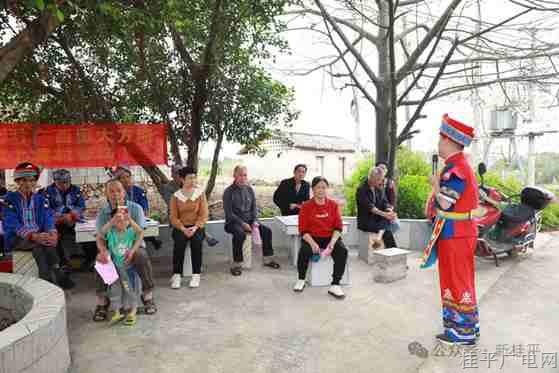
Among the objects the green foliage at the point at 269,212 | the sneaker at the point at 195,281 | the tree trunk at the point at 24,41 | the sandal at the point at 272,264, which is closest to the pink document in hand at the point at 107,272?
the sneaker at the point at 195,281

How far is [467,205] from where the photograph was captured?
3.00 m

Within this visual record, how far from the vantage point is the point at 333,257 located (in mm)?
4309

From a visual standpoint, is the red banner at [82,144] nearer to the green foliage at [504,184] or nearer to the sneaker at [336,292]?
the sneaker at [336,292]

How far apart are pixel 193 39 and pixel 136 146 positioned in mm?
1695

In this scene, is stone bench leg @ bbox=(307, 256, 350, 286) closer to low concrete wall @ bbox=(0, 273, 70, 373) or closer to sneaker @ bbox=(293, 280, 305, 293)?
sneaker @ bbox=(293, 280, 305, 293)

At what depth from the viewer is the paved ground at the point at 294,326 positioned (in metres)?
2.80

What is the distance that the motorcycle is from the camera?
5340 millimetres

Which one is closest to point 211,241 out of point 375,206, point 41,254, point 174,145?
point 174,145

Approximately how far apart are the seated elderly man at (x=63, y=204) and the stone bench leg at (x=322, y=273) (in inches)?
112

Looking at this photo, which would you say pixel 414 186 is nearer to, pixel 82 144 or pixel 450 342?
pixel 450 342

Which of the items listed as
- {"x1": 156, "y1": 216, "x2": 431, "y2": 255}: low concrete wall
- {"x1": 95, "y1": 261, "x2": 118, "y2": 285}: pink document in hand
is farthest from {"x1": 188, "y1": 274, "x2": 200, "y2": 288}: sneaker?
{"x1": 156, "y1": 216, "x2": 431, "y2": 255}: low concrete wall

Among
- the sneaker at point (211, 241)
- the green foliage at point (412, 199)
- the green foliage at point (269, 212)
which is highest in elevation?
the green foliage at point (412, 199)

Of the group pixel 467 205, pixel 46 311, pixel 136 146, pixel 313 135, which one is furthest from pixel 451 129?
pixel 313 135

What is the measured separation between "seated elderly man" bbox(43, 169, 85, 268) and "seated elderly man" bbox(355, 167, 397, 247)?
358cm
